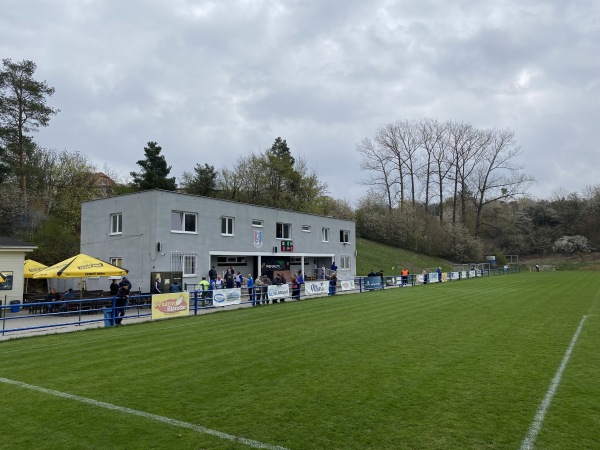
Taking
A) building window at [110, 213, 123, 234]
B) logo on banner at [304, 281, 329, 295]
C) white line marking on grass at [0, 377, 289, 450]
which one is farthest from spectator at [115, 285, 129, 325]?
logo on banner at [304, 281, 329, 295]

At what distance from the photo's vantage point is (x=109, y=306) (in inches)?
726

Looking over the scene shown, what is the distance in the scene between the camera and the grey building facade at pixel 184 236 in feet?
76.1

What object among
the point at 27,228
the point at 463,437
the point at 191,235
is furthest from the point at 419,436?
the point at 27,228

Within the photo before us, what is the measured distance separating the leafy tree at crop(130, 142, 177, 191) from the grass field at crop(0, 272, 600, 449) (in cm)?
3604

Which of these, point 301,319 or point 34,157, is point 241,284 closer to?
point 301,319

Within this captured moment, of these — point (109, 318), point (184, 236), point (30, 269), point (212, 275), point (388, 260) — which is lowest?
point (109, 318)

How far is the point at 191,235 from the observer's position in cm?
2498

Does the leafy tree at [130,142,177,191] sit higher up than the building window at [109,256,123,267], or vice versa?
the leafy tree at [130,142,177,191]

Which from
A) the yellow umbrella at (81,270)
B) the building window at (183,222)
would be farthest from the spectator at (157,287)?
the building window at (183,222)

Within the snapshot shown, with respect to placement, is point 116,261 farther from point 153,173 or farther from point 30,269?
point 153,173

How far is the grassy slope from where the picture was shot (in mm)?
50375

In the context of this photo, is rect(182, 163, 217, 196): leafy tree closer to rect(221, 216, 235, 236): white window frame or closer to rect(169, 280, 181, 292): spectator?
rect(221, 216, 235, 236): white window frame

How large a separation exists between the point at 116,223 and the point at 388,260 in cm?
3652

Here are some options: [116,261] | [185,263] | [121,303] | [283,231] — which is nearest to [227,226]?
[185,263]
